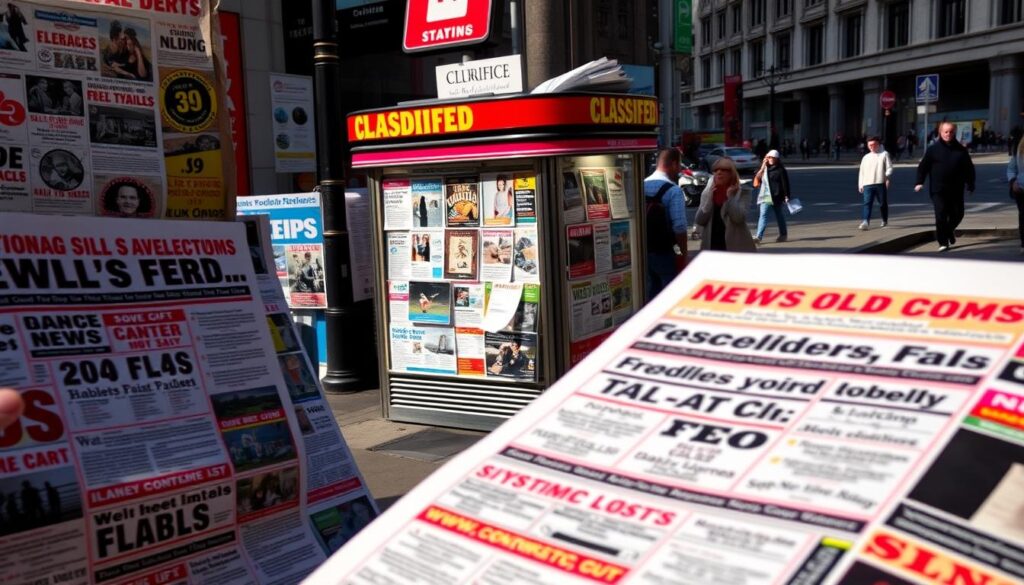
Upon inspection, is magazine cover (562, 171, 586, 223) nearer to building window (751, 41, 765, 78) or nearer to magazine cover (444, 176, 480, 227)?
magazine cover (444, 176, 480, 227)

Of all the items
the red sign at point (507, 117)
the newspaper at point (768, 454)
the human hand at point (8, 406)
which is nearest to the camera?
the newspaper at point (768, 454)

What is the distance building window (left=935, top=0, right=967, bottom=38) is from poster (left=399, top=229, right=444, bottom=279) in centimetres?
5874

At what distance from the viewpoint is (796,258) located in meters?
1.53

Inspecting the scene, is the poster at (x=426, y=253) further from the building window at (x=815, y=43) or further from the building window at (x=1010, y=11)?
the building window at (x=815, y=43)

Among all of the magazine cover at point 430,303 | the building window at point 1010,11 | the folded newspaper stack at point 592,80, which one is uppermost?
the building window at point 1010,11

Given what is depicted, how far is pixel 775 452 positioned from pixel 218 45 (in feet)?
7.57

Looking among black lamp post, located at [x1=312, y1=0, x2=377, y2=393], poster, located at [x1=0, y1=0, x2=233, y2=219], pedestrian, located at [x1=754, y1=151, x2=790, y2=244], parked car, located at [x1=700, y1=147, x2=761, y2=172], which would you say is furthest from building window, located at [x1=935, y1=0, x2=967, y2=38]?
poster, located at [x1=0, y1=0, x2=233, y2=219]

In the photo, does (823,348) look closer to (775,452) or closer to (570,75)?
(775,452)

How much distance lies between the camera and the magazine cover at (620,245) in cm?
644

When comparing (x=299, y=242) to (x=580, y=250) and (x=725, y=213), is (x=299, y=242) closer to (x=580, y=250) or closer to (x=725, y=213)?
(x=580, y=250)

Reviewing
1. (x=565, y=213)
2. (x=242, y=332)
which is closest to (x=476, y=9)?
(x=565, y=213)

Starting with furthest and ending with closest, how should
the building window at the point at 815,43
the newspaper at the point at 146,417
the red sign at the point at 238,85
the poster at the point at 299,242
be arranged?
1. the building window at the point at 815,43
2. the red sign at the point at 238,85
3. the poster at the point at 299,242
4. the newspaper at the point at 146,417

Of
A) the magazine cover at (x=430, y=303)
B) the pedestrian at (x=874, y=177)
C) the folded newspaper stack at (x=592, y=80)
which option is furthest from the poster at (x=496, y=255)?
the pedestrian at (x=874, y=177)

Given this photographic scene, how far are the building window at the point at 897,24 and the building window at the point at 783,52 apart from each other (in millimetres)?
13310
